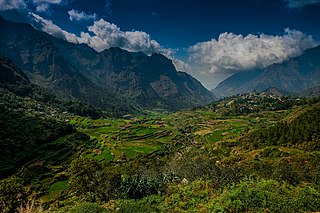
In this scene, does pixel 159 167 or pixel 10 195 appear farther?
pixel 159 167

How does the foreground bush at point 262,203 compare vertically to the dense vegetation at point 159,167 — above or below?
above

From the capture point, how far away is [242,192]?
17.7m

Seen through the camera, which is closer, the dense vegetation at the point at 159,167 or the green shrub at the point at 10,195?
the dense vegetation at the point at 159,167

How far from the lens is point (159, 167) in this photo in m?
55.6

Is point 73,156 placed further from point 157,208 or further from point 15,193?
point 157,208

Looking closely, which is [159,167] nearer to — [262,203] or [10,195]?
[10,195]

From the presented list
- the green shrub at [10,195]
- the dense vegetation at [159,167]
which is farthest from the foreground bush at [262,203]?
the green shrub at [10,195]

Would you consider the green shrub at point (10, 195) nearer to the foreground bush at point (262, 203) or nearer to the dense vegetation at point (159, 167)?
the dense vegetation at point (159, 167)

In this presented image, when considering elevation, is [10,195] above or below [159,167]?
above

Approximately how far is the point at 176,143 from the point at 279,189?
103147 mm

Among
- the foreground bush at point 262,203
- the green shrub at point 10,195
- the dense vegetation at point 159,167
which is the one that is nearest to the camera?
the foreground bush at point 262,203

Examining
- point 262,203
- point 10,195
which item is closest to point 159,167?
point 10,195

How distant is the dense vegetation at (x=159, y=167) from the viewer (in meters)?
19.5

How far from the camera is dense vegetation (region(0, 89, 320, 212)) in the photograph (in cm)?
1945
